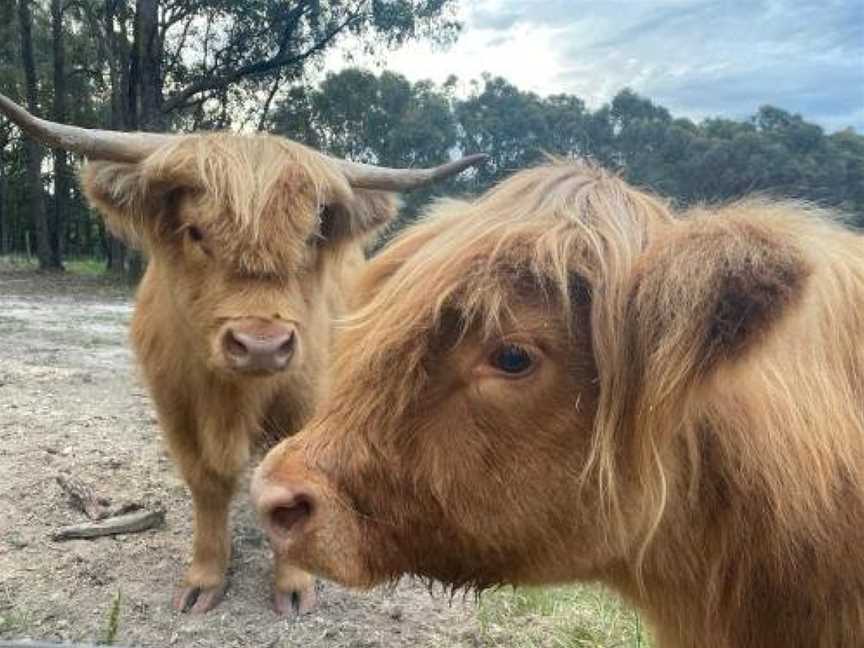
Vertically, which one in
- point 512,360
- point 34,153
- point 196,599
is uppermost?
point 34,153

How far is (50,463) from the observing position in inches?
196

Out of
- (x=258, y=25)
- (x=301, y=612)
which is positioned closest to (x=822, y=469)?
(x=301, y=612)

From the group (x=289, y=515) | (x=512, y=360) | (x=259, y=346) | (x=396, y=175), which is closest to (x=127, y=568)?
(x=259, y=346)

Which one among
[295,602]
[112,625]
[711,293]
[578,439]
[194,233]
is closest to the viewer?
[711,293]

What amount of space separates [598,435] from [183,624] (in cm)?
263

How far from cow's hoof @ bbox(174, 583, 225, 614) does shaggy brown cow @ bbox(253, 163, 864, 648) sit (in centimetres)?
226

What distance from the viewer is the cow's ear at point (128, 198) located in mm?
3873

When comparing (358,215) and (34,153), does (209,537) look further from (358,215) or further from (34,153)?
(34,153)

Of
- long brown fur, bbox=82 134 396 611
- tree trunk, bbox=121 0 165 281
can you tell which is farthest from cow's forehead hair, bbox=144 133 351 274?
tree trunk, bbox=121 0 165 281

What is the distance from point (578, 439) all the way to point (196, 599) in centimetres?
269

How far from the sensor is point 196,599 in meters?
3.87

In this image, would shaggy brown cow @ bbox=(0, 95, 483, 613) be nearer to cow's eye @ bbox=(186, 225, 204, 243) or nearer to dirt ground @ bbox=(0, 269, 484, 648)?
cow's eye @ bbox=(186, 225, 204, 243)

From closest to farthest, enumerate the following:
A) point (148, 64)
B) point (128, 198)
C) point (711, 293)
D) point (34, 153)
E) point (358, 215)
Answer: point (711, 293)
point (128, 198)
point (358, 215)
point (148, 64)
point (34, 153)

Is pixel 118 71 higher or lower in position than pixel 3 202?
higher
